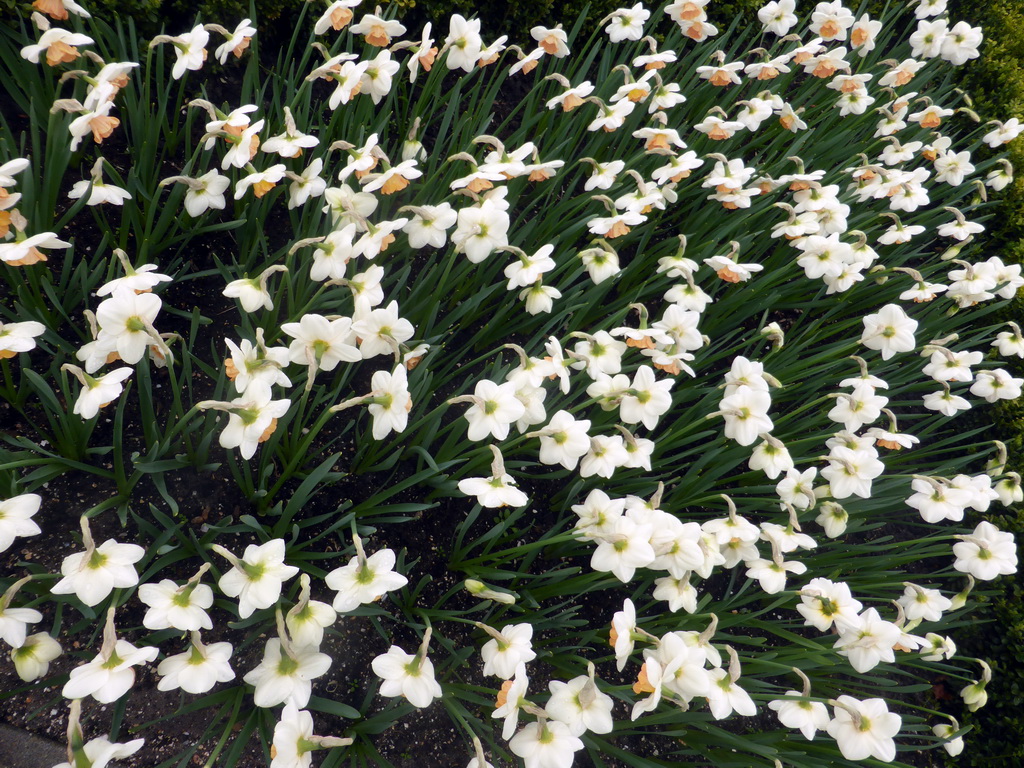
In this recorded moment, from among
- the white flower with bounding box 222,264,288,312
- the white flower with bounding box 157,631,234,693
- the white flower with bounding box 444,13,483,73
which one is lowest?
the white flower with bounding box 157,631,234,693

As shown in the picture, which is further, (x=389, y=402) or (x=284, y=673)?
(x=389, y=402)

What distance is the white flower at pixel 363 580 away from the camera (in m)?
1.49

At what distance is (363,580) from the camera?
1.52 m

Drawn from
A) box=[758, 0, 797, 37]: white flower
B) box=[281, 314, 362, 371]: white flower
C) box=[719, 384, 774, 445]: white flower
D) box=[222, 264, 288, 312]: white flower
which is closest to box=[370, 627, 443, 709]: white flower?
box=[281, 314, 362, 371]: white flower

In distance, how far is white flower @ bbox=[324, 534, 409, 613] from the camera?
1.49 meters

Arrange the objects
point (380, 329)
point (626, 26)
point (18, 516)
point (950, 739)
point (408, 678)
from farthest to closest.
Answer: point (626, 26)
point (950, 739)
point (380, 329)
point (408, 678)
point (18, 516)

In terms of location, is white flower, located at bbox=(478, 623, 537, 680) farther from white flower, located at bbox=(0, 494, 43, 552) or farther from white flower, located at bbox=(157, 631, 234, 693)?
white flower, located at bbox=(0, 494, 43, 552)

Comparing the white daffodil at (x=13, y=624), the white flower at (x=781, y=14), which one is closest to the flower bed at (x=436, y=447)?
the white daffodil at (x=13, y=624)

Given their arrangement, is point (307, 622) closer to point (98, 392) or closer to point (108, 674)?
point (108, 674)

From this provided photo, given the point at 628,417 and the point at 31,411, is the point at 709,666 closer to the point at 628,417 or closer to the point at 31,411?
the point at 628,417

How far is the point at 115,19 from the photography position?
2570 mm

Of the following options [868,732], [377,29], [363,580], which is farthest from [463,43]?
[868,732]

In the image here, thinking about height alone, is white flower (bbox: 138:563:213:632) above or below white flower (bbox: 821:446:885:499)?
below

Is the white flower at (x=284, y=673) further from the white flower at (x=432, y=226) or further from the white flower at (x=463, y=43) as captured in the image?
the white flower at (x=463, y=43)
